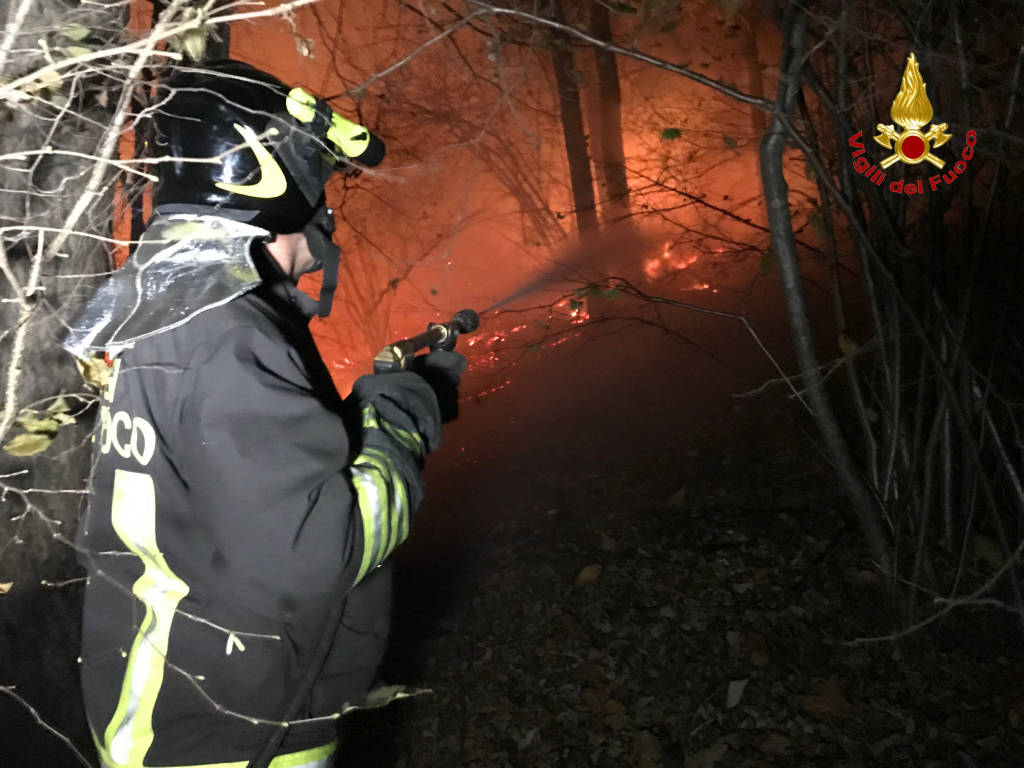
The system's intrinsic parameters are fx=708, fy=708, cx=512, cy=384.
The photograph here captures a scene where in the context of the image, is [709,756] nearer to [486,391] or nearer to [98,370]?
[98,370]

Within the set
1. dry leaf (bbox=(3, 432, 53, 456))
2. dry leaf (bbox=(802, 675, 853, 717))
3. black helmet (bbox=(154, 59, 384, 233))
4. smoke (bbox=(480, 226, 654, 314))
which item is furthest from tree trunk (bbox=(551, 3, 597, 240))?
dry leaf (bbox=(3, 432, 53, 456))

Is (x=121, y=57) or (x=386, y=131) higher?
(x=386, y=131)

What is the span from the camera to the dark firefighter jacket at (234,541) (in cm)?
171

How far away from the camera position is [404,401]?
229 cm

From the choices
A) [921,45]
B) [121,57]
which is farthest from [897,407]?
[121,57]

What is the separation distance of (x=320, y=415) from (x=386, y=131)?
1074cm

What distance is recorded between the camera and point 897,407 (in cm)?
335

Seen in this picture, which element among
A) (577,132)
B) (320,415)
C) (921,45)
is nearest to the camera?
(320,415)

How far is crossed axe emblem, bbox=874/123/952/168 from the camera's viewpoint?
3.07m

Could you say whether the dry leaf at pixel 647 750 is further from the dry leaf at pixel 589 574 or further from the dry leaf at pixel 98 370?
the dry leaf at pixel 98 370

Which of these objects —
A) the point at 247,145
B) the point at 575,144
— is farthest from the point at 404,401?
the point at 575,144

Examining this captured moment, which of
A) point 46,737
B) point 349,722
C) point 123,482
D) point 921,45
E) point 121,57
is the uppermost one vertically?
point 121,57

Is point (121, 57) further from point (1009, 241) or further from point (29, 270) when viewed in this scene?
point (1009, 241)

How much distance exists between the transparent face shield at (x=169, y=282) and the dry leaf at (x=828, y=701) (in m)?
3.20
